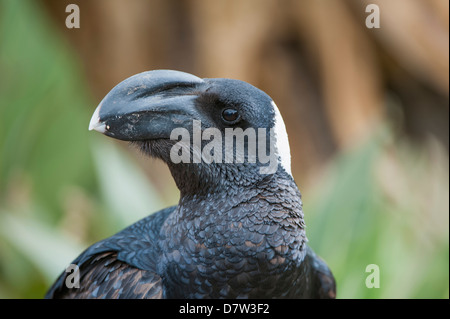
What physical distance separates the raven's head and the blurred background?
3.80 feet

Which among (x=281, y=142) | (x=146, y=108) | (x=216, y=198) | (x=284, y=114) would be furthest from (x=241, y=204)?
(x=284, y=114)

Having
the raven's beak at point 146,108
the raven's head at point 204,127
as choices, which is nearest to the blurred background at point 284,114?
the raven's head at point 204,127

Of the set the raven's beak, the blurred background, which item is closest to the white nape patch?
the raven's beak

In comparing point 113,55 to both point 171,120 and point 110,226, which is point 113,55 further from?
point 171,120

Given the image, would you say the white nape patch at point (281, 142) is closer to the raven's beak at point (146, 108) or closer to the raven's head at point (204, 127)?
the raven's head at point (204, 127)

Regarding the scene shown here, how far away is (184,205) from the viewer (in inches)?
59.9

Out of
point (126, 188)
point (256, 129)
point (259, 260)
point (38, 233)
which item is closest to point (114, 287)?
point (259, 260)

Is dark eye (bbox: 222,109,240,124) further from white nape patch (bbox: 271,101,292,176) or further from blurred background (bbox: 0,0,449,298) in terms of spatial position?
blurred background (bbox: 0,0,449,298)

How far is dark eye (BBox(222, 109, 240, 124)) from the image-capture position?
4.73 ft

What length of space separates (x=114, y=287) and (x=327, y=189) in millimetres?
1535

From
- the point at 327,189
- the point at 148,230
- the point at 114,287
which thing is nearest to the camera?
the point at 114,287

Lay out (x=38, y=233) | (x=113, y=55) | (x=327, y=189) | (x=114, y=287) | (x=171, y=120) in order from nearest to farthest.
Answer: (x=171, y=120) < (x=114, y=287) < (x=38, y=233) < (x=327, y=189) < (x=113, y=55)

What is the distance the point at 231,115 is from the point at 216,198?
0.21 metres

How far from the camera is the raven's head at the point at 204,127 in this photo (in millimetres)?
1417
